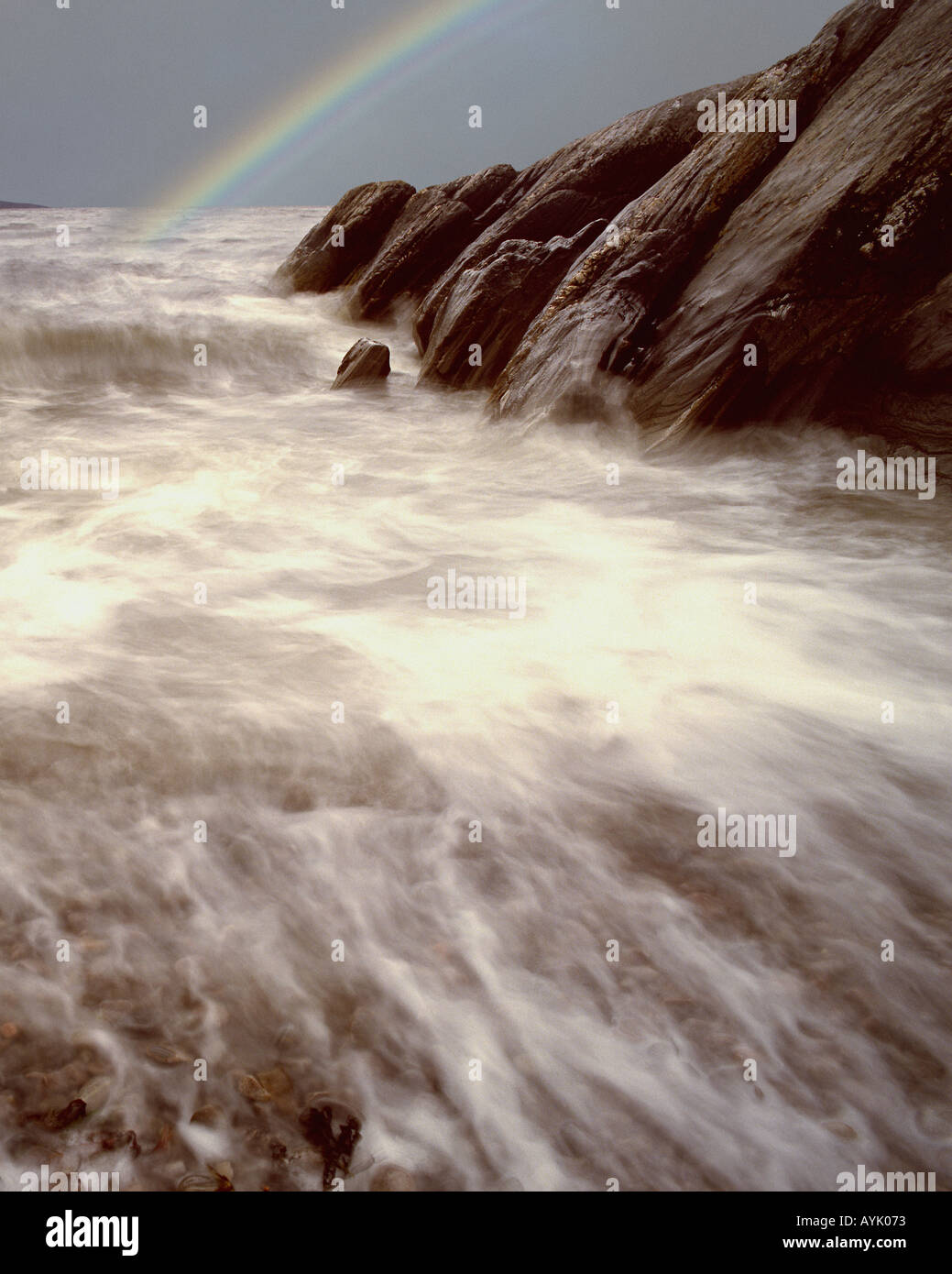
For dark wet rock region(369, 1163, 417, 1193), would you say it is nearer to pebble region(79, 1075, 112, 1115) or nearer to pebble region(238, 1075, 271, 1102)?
pebble region(238, 1075, 271, 1102)

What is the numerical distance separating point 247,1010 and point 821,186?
8010mm

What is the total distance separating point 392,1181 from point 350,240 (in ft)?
54.6

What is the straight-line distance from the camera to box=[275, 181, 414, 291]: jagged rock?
15578 mm

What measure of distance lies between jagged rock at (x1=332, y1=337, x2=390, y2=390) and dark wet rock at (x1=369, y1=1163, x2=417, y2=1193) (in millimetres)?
10405

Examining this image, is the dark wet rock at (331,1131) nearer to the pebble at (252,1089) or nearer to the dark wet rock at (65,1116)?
the pebble at (252,1089)

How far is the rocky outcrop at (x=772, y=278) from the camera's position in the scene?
22.1ft

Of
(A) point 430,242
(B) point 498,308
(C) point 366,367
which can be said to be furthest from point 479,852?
(A) point 430,242

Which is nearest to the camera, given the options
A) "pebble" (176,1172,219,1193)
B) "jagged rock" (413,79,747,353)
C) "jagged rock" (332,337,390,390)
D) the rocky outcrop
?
"pebble" (176,1172,219,1193)

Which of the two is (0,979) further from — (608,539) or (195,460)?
(195,460)

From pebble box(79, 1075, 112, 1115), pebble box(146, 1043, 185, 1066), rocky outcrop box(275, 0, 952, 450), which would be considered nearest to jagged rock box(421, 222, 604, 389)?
rocky outcrop box(275, 0, 952, 450)

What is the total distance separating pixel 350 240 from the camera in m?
15.9

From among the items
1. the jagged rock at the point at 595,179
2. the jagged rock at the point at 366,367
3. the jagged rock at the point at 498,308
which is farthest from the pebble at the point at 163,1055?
the jagged rock at the point at 366,367

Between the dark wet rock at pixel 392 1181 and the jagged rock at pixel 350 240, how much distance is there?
1588 centimetres
